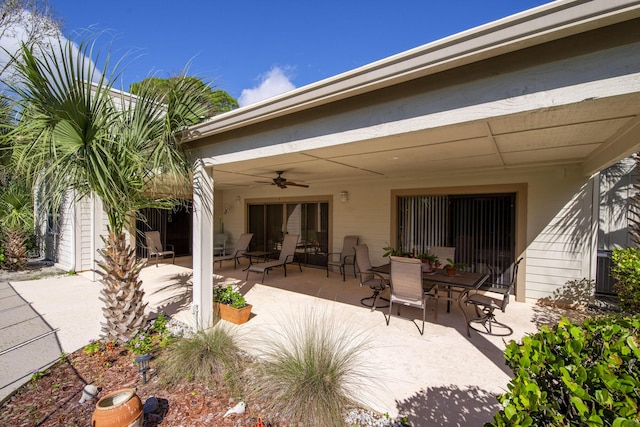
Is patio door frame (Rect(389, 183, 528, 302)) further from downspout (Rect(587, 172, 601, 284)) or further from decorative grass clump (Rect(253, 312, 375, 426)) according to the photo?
decorative grass clump (Rect(253, 312, 375, 426))

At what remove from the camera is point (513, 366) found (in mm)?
1356

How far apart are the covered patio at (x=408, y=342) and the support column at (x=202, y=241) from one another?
17.5 inches

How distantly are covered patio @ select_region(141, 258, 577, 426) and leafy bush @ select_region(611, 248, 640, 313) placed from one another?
968 mm

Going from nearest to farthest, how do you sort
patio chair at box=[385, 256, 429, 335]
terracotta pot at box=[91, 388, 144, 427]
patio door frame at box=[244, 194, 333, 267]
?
terracotta pot at box=[91, 388, 144, 427]
patio chair at box=[385, 256, 429, 335]
patio door frame at box=[244, 194, 333, 267]

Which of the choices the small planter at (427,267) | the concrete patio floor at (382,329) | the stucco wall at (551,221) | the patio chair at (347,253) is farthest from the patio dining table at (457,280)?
the patio chair at (347,253)

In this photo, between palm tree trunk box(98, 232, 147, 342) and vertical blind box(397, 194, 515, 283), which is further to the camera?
vertical blind box(397, 194, 515, 283)

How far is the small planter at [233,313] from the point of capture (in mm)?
4387

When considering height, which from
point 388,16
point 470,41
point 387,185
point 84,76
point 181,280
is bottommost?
point 181,280

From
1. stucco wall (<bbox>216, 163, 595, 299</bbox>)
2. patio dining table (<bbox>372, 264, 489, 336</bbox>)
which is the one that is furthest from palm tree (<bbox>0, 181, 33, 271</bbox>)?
stucco wall (<bbox>216, 163, 595, 299</bbox>)

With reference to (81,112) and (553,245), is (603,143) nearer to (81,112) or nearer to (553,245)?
(553,245)

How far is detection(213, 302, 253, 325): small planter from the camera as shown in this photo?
4.39 m

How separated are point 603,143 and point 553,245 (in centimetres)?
247

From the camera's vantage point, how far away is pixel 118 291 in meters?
3.49

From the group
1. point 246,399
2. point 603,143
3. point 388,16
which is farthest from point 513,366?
point 388,16
